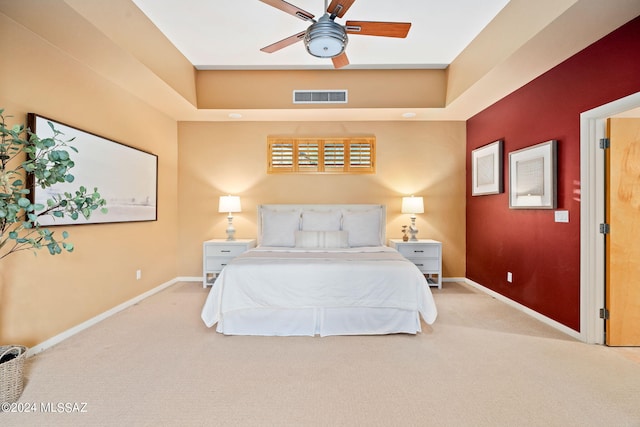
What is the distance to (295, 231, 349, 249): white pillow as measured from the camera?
4047 millimetres

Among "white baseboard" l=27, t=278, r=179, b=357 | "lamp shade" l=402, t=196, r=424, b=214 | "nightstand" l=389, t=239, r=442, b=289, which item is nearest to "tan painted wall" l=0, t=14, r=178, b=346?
"white baseboard" l=27, t=278, r=179, b=357

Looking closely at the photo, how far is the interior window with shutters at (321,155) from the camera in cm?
492

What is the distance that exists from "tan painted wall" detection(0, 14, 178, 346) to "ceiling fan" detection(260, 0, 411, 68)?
200cm

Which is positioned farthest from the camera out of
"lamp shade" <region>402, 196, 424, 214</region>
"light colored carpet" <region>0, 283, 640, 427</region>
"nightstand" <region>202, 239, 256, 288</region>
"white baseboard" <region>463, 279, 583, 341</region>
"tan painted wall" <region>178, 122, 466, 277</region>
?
"tan painted wall" <region>178, 122, 466, 277</region>

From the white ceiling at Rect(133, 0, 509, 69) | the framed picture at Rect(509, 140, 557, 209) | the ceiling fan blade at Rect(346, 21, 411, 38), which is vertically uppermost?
the white ceiling at Rect(133, 0, 509, 69)

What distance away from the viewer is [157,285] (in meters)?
4.32

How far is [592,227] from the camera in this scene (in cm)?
263

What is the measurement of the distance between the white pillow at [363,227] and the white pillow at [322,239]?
0.17 metres

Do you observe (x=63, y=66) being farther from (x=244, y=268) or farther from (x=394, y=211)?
(x=394, y=211)

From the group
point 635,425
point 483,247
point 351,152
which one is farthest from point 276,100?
point 635,425

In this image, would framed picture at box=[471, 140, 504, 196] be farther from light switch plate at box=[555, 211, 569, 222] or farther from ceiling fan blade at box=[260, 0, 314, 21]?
ceiling fan blade at box=[260, 0, 314, 21]

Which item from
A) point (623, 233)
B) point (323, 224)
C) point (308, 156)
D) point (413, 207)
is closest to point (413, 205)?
point (413, 207)

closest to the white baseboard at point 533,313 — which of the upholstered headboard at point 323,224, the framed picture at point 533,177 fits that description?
the framed picture at point 533,177

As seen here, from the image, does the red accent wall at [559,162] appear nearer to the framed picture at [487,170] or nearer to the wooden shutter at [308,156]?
the framed picture at [487,170]
